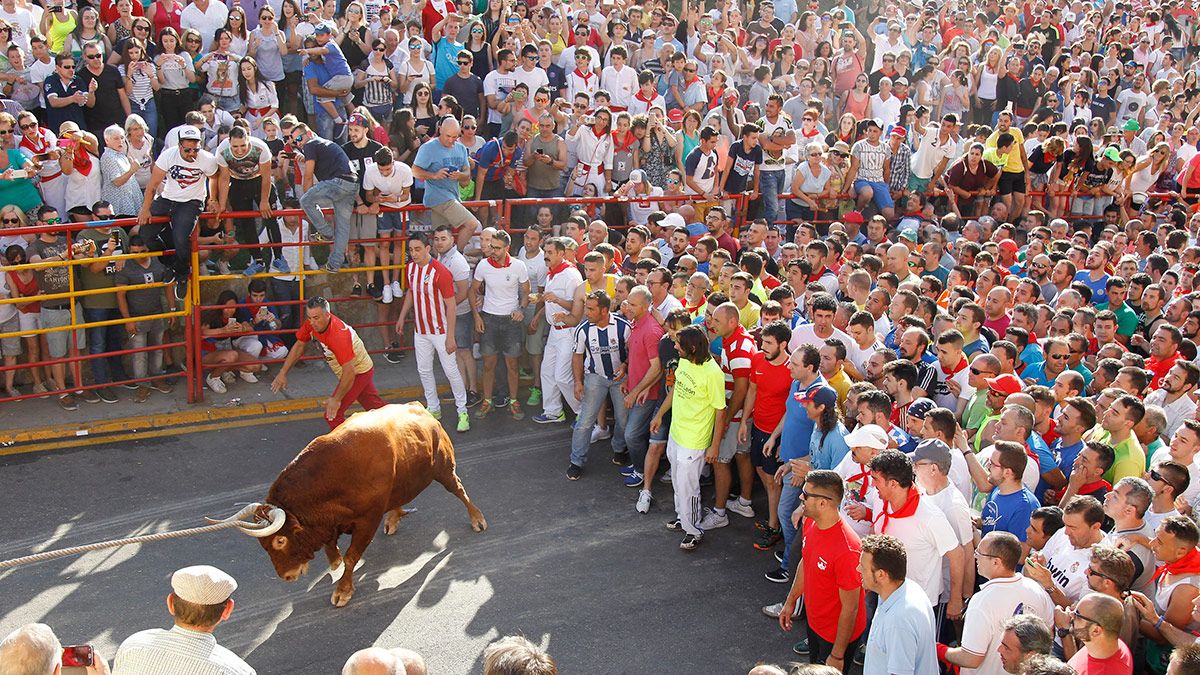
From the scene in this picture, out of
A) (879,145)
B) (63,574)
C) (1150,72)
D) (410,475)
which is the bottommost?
(63,574)

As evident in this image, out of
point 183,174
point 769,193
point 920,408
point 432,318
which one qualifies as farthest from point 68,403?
point 769,193

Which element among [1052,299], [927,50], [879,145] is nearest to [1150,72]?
[927,50]

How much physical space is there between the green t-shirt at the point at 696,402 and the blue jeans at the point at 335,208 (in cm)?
471

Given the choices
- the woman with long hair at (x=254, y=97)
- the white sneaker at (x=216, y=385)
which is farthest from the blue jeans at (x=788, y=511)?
the woman with long hair at (x=254, y=97)

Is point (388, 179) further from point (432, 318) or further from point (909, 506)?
point (909, 506)

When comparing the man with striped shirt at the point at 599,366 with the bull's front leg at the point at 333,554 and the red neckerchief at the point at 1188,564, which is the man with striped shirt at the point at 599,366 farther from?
the red neckerchief at the point at 1188,564

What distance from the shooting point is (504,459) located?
10930 mm

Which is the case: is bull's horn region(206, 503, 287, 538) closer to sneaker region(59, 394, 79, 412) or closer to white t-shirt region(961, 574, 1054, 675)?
sneaker region(59, 394, 79, 412)

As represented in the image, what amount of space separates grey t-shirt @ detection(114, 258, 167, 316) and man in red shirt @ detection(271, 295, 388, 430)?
7.45ft

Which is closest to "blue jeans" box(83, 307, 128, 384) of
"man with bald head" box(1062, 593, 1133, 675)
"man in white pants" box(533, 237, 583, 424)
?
"man in white pants" box(533, 237, 583, 424)

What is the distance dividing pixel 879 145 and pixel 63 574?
1174 centimetres

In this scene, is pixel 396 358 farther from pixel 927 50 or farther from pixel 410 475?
pixel 927 50

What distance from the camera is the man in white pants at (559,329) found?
11453 mm

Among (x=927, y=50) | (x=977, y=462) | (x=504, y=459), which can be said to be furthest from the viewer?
(x=927, y=50)
